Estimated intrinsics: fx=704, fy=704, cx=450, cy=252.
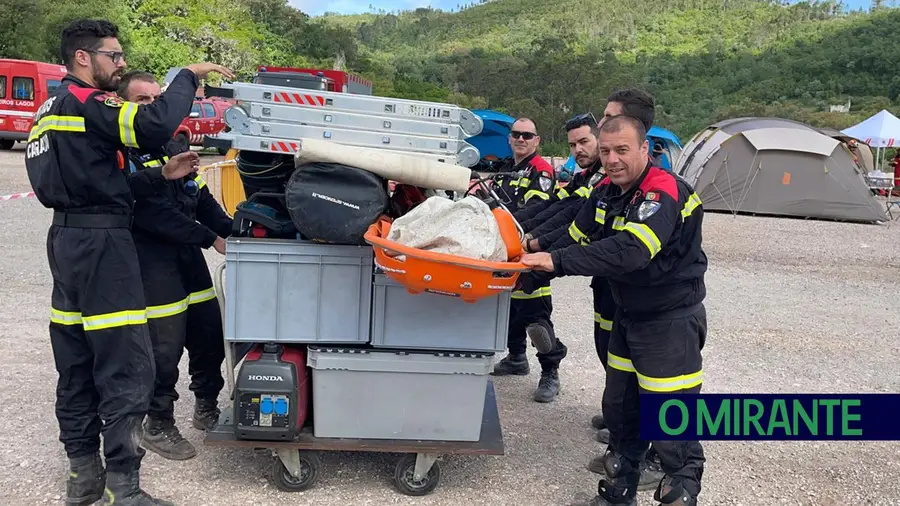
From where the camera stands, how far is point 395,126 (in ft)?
10.9

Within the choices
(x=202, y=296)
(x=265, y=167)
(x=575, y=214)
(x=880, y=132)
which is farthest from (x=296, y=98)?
(x=880, y=132)

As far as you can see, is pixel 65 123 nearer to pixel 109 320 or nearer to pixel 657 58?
pixel 109 320

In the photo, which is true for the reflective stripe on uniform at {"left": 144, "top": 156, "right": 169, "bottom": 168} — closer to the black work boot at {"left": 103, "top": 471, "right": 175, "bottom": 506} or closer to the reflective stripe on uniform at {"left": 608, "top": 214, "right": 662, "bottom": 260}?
the black work boot at {"left": 103, "top": 471, "right": 175, "bottom": 506}

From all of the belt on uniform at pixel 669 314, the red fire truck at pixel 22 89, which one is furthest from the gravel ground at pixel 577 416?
the red fire truck at pixel 22 89

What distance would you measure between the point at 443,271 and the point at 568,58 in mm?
36163

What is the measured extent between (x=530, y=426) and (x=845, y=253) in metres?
8.90

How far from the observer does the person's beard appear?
10.1ft

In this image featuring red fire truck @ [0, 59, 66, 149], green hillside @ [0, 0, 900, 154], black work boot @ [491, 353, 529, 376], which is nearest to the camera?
black work boot @ [491, 353, 529, 376]

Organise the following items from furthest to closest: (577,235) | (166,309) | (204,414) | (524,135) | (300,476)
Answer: (524,135), (204,414), (166,309), (577,235), (300,476)

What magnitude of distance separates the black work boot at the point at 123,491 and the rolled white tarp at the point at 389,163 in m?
1.59

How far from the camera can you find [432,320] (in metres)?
3.32

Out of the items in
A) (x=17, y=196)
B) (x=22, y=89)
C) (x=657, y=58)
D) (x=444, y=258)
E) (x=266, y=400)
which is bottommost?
(x=17, y=196)

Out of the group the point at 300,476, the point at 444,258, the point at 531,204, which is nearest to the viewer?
the point at 444,258

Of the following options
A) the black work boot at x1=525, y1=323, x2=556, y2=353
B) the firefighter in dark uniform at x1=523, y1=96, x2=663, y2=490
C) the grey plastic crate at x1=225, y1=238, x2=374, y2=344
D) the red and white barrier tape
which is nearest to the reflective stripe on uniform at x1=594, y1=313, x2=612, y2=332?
the firefighter in dark uniform at x1=523, y1=96, x2=663, y2=490
